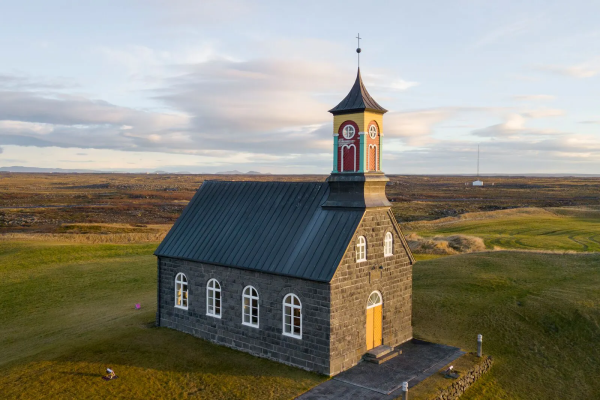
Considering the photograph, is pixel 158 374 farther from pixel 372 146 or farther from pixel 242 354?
pixel 372 146

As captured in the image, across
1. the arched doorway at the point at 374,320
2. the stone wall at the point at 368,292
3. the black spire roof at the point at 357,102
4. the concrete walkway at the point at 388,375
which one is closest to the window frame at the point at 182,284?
the stone wall at the point at 368,292

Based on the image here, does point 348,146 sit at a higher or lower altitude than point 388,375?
higher

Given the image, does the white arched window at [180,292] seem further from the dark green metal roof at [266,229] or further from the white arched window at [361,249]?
the white arched window at [361,249]

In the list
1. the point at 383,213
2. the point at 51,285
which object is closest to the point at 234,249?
the point at 383,213

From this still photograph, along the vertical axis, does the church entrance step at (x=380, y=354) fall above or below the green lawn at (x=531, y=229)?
below

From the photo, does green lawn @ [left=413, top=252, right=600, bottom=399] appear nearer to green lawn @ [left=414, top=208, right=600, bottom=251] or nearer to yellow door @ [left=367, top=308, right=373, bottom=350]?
yellow door @ [left=367, top=308, right=373, bottom=350]

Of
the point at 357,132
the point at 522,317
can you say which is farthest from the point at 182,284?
the point at 522,317

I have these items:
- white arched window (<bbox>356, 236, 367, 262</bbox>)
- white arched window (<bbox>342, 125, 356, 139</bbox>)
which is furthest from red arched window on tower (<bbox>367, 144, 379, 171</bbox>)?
white arched window (<bbox>356, 236, 367, 262</bbox>)
